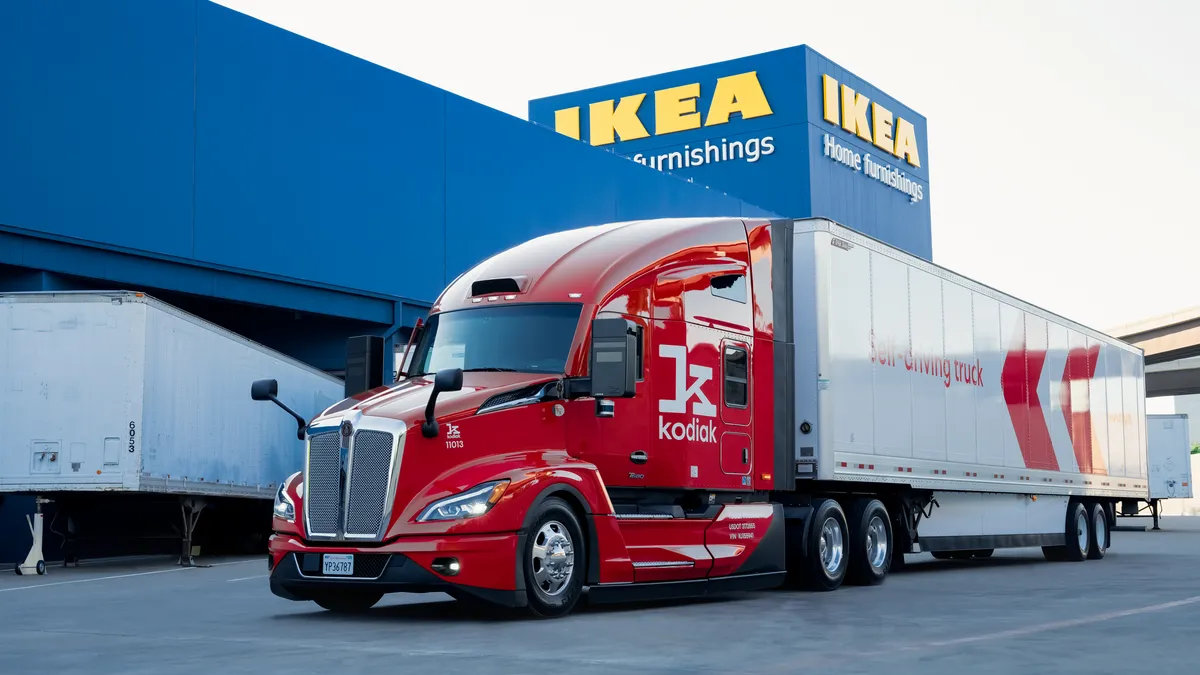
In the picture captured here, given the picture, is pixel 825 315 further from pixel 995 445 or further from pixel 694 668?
pixel 694 668

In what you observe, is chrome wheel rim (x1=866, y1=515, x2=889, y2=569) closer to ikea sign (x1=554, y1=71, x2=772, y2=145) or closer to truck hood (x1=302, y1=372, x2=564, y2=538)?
truck hood (x1=302, y1=372, x2=564, y2=538)

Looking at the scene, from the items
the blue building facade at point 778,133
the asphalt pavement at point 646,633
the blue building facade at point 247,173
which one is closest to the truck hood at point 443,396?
Result: the asphalt pavement at point 646,633

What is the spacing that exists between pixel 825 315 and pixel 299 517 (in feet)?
21.5

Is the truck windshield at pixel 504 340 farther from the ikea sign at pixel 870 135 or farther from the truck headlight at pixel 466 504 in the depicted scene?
the ikea sign at pixel 870 135

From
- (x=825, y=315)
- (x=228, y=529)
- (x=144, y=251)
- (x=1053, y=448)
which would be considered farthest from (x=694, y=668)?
(x=144, y=251)

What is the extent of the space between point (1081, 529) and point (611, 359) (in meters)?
14.3

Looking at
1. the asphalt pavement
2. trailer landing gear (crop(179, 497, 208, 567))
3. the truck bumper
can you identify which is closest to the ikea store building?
trailer landing gear (crop(179, 497, 208, 567))

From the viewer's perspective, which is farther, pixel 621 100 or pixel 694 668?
pixel 621 100

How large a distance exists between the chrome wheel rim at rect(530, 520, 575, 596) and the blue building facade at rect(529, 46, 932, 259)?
42531mm

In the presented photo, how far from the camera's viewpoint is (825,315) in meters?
14.8

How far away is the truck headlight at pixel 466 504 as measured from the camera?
1045 cm

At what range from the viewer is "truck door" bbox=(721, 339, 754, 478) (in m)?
13.5

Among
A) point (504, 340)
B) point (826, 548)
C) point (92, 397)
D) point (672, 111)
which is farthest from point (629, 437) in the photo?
point (672, 111)

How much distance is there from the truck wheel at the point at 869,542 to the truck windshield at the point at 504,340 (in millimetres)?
5415
